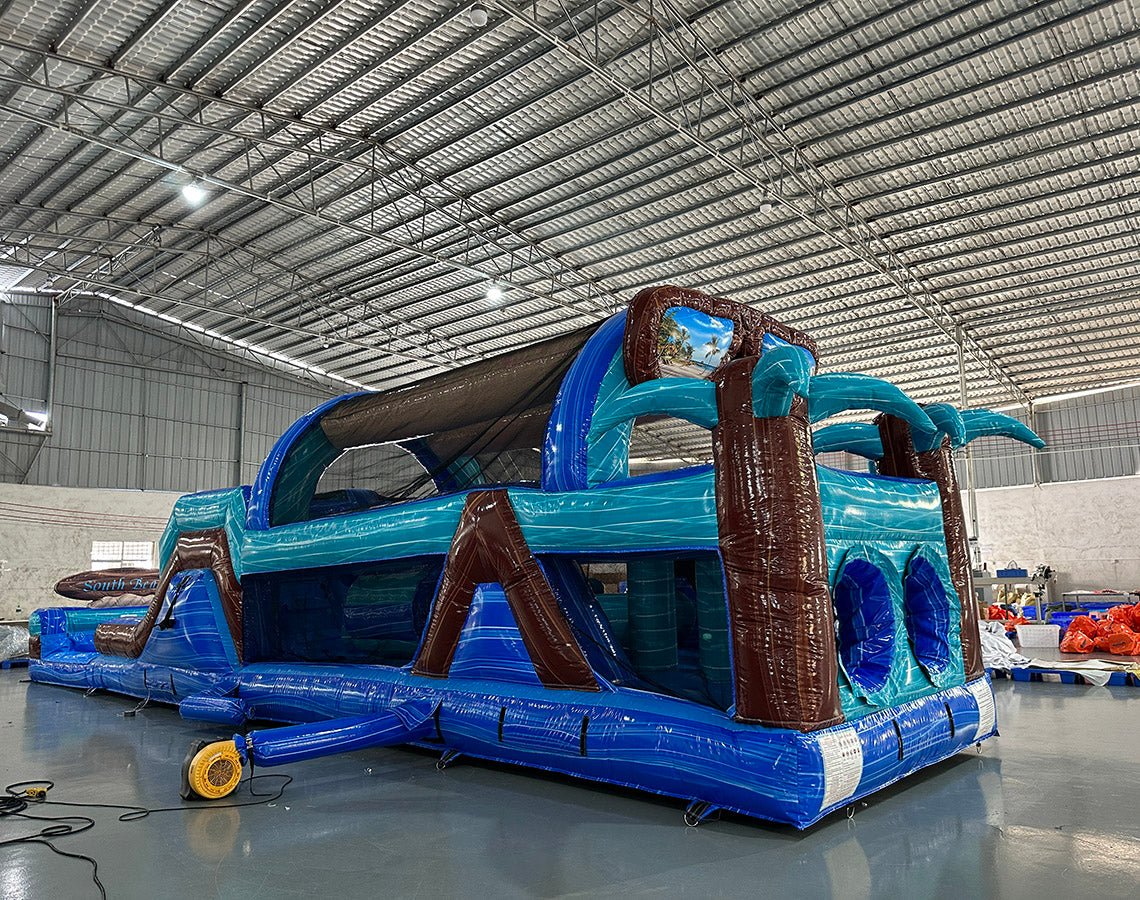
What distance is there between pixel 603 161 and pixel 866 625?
30.0ft

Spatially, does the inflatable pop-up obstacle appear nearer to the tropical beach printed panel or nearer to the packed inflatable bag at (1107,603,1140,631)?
the tropical beach printed panel

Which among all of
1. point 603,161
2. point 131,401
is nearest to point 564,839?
point 603,161

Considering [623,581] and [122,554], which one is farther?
[122,554]

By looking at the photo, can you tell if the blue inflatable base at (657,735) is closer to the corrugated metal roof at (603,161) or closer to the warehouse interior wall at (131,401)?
the corrugated metal roof at (603,161)

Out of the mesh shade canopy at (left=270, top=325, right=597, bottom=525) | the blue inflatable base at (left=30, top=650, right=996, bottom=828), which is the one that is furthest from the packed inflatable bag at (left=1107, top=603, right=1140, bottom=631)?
the mesh shade canopy at (left=270, top=325, right=597, bottom=525)

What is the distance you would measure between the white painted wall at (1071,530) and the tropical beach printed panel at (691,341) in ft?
56.7

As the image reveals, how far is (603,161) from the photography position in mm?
12273

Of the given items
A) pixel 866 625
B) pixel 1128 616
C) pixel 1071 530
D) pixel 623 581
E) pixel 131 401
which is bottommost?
pixel 1128 616

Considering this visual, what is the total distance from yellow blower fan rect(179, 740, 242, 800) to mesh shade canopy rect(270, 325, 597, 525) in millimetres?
2106

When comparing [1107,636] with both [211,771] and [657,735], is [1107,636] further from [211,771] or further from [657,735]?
[211,771]

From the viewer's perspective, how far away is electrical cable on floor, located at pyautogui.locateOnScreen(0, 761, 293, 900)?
142 inches

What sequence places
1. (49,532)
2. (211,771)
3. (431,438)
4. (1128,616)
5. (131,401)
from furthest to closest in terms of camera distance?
(131,401), (49,532), (1128,616), (431,438), (211,771)

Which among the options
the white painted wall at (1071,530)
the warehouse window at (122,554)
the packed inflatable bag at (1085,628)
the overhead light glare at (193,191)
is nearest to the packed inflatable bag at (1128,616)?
the packed inflatable bag at (1085,628)

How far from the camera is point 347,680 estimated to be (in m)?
5.74
